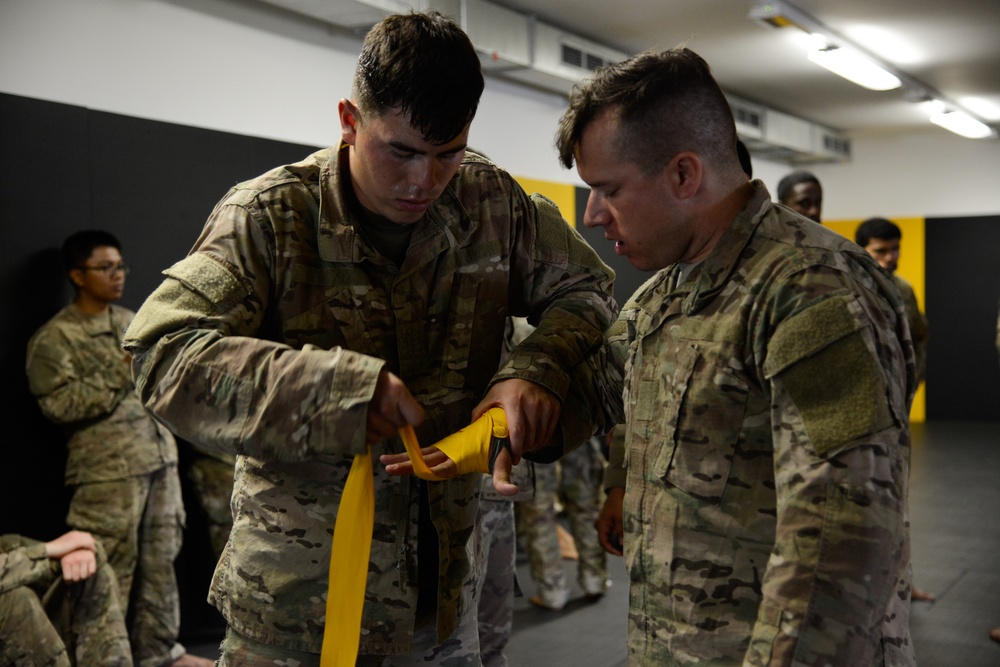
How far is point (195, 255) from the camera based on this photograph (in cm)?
167

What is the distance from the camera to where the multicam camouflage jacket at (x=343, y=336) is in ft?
5.21

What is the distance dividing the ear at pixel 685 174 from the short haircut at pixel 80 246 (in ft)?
12.0

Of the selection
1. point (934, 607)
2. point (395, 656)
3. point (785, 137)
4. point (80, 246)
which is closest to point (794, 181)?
point (934, 607)

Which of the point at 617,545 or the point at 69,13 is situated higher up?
the point at 69,13

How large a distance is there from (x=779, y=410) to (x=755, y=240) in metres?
0.31

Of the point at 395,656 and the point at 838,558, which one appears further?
the point at 395,656

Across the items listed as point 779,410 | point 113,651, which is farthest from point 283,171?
point 113,651

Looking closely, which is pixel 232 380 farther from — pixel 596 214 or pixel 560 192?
pixel 560 192

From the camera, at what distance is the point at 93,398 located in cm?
443

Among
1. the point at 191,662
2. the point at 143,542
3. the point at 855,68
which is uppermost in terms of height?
the point at 855,68

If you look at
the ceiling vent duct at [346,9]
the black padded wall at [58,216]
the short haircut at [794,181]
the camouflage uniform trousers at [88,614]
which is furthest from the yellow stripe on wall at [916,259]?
the camouflage uniform trousers at [88,614]

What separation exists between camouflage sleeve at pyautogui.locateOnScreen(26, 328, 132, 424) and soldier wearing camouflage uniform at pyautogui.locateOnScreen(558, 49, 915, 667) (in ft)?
11.0

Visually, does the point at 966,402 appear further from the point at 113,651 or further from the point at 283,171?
the point at 283,171

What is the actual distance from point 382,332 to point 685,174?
0.65 meters
